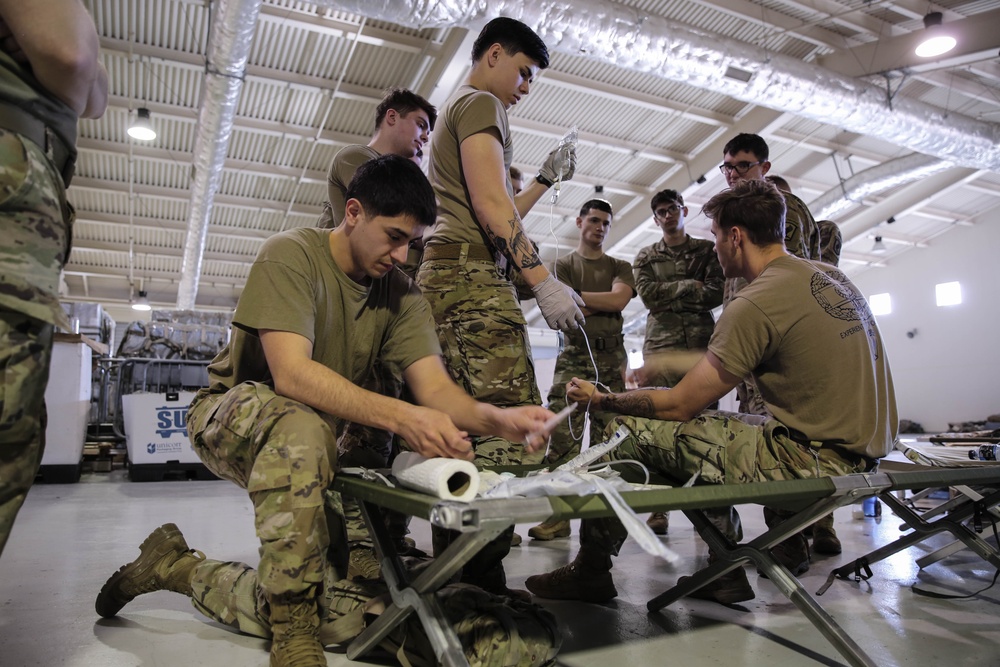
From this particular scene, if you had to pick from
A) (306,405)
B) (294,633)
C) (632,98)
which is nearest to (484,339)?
(306,405)

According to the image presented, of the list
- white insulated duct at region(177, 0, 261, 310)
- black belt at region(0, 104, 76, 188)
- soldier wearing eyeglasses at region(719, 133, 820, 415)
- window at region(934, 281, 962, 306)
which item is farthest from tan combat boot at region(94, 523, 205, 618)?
window at region(934, 281, 962, 306)

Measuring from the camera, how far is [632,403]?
2.10 meters

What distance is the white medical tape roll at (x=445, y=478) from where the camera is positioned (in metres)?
1.27

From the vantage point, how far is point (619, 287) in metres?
4.01

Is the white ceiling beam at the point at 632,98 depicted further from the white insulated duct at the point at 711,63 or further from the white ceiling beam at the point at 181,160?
the white ceiling beam at the point at 181,160

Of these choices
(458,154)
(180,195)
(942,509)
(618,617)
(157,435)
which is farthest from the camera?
(180,195)

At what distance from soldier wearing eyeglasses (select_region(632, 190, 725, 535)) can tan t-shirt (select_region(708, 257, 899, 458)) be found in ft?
5.92

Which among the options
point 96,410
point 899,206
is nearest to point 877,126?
point 899,206

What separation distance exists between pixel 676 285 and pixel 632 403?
1.84 m

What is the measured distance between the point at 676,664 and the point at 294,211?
9750mm

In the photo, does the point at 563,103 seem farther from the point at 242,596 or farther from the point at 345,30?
the point at 242,596

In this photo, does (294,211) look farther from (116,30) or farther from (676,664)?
(676,664)

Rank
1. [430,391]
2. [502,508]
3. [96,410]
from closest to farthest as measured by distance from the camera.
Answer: [502,508], [430,391], [96,410]

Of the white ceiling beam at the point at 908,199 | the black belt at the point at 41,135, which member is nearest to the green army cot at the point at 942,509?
the black belt at the point at 41,135
